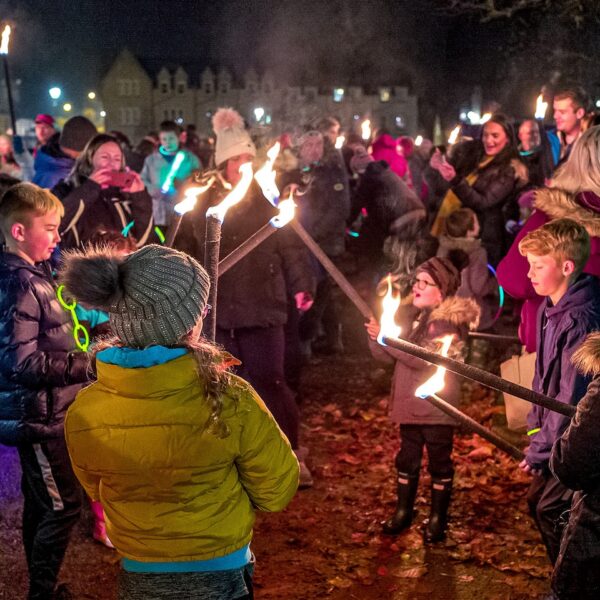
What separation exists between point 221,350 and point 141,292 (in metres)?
0.48

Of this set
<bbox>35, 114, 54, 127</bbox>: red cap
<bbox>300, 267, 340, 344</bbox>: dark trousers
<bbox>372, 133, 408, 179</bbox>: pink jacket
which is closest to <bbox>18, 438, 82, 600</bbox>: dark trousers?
<bbox>300, 267, 340, 344</bbox>: dark trousers

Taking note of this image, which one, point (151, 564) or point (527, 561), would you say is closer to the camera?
point (151, 564)

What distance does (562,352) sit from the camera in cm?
402

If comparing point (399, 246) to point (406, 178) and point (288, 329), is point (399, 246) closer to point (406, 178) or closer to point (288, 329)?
point (288, 329)

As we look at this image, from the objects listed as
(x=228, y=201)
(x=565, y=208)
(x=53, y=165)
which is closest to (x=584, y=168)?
(x=565, y=208)

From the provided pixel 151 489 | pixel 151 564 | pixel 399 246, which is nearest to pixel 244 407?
pixel 151 489

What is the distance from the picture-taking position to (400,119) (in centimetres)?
7100

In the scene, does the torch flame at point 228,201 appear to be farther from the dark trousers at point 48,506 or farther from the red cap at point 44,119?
the red cap at point 44,119

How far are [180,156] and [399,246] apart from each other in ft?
14.0

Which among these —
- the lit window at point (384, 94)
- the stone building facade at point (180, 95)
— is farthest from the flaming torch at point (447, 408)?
the stone building facade at point (180, 95)

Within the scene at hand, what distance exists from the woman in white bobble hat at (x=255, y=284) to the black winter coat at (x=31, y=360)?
193 centimetres

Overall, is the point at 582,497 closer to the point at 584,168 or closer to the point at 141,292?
the point at 141,292

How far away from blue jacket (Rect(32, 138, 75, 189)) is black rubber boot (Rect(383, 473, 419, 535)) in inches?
175

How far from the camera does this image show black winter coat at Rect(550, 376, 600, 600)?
303cm
